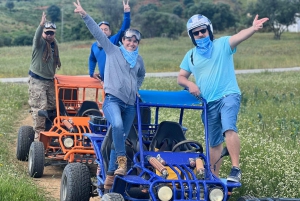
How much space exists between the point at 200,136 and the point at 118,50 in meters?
5.02

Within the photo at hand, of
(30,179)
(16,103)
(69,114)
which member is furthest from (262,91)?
(30,179)

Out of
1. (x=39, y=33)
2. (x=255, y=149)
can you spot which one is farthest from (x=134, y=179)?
(x=39, y=33)

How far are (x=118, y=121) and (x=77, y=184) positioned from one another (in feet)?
3.05

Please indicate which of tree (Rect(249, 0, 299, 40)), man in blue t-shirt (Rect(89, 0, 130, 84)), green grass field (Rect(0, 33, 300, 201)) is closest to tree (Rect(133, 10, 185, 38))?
tree (Rect(249, 0, 299, 40))

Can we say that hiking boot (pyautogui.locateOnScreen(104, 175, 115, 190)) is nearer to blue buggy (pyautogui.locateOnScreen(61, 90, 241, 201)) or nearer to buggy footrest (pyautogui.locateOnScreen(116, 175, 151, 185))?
blue buggy (pyautogui.locateOnScreen(61, 90, 241, 201))

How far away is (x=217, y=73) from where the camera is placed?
7137 mm

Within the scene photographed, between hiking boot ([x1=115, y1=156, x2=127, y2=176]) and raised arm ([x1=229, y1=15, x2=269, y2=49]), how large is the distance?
182cm

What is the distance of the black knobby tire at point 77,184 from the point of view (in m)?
7.13

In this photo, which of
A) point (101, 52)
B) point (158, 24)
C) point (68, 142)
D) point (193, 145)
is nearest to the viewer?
point (193, 145)

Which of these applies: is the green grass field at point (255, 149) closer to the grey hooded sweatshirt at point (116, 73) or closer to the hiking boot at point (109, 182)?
the hiking boot at point (109, 182)

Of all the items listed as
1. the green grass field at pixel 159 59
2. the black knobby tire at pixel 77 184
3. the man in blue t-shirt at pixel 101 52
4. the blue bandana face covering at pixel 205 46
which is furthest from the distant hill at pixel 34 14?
the blue bandana face covering at pixel 205 46

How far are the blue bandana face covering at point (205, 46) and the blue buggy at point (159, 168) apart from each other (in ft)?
1.69

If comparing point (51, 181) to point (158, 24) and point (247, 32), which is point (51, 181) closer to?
point (247, 32)

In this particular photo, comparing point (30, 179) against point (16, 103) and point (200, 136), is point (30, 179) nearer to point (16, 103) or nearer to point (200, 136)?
point (200, 136)
